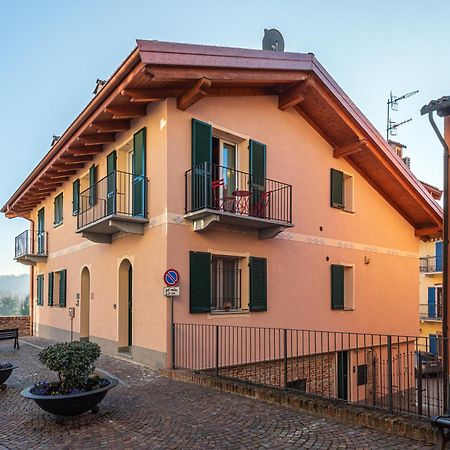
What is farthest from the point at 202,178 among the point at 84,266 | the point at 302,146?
the point at 84,266

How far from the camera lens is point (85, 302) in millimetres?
14609

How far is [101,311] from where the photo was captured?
41.9ft

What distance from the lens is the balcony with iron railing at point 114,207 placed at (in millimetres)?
10430

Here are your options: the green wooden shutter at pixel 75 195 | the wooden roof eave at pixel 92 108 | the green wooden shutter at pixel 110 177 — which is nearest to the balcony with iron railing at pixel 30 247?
the wooden roof eave at pixel 92 108

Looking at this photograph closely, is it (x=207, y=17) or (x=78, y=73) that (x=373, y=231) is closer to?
(x=207, y=17)

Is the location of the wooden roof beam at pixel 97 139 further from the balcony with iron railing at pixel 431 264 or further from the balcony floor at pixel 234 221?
the balcony with iron railing at pixel 431 264

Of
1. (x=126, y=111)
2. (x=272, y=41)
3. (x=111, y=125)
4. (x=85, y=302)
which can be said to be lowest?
(x=85, y=302)

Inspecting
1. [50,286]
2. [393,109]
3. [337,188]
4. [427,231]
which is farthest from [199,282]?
[393,109]

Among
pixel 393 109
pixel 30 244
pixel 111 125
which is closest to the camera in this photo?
pixel 111 125

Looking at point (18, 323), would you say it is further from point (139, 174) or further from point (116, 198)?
point (139, 174)

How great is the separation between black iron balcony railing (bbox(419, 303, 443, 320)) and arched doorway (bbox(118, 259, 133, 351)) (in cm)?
2288

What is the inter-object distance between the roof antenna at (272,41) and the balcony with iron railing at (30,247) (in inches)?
445

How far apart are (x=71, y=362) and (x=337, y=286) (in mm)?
9942

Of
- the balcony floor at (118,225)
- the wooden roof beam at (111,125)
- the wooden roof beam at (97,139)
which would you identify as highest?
the wooden roof beam at (111,125)
